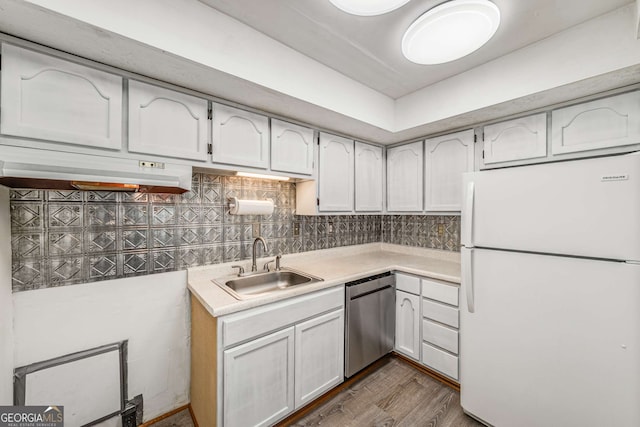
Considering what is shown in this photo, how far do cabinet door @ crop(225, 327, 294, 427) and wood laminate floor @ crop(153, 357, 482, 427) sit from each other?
276mm

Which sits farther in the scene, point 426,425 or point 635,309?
point 426,425

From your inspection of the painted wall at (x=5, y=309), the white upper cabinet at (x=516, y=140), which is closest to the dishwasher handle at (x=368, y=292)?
the white upper cabinet at (x=516, y=140)

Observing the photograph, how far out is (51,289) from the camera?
1343 millimetres

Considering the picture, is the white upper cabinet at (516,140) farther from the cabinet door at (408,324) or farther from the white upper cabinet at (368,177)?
the cabinet door at (408,324)

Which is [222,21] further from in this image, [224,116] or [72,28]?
[72,28]

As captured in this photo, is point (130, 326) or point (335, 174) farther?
point (335, 174)

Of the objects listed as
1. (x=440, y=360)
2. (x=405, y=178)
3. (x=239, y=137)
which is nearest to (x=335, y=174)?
(x=405, y=178)

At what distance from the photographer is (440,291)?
1989mm

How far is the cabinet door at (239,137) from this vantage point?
162cm

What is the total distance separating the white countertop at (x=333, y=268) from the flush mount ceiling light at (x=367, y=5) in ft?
4.97

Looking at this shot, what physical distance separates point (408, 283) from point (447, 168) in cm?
113

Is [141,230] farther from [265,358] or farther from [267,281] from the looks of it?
[265,358]

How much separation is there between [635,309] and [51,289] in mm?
2902

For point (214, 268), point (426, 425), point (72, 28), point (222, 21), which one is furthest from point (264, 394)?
point (222, 21)
